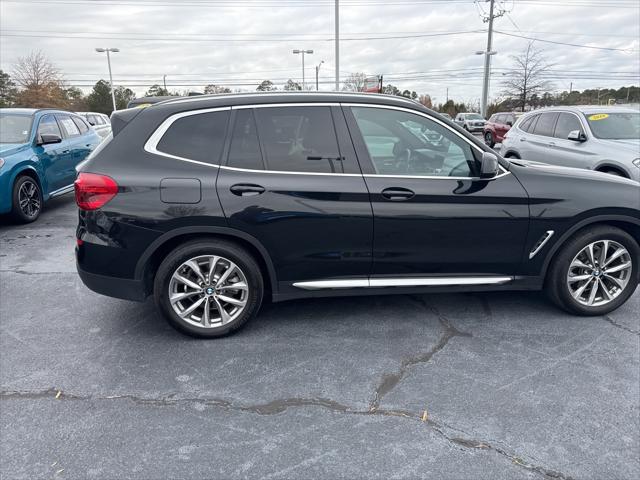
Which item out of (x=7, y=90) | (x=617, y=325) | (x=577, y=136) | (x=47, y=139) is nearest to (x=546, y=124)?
(x=577, y=136)

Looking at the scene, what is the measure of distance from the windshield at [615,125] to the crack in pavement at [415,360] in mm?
6140

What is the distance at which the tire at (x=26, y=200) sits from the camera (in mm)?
7238

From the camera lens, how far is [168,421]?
2773mm

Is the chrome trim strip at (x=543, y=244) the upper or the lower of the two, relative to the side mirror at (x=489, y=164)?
lower

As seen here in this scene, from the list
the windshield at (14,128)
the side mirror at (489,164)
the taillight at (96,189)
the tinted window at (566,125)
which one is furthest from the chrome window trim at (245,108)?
the tinted window at (566,125)

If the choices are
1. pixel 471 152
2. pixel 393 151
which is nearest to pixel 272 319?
pixel 393 151

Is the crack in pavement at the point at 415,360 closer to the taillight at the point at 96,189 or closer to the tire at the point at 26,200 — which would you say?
the taillight at the point at 96,189

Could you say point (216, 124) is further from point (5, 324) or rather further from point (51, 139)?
point (51, 139)

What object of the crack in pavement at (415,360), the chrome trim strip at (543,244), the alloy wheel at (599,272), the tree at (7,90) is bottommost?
the crack in pavement at (415,360)

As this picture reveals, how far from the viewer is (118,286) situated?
357 centimetres

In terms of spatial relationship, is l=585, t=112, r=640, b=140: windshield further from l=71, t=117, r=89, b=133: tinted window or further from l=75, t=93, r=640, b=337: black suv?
l=71, t=117, r=89, b=133: tinted window

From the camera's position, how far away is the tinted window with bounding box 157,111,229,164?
3543 mm

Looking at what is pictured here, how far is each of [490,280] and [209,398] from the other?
7.69 feet

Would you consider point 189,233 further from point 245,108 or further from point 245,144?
point 245,108
